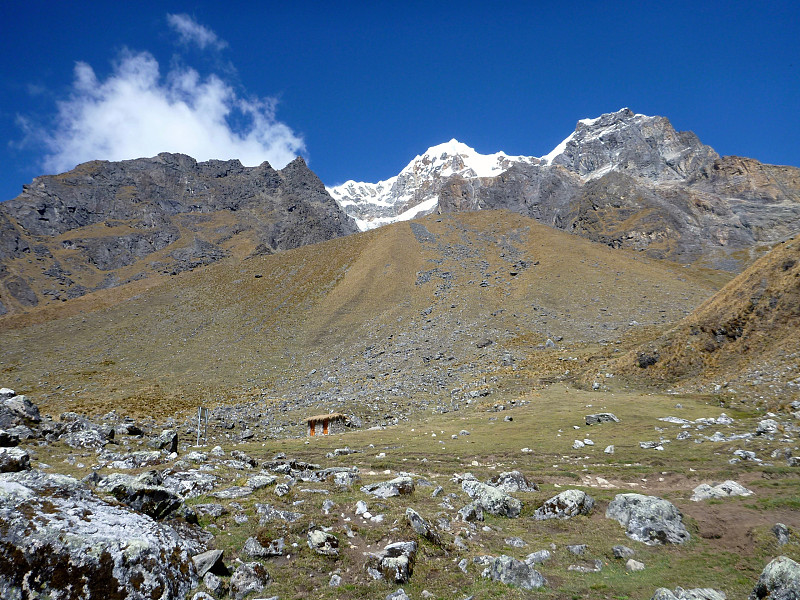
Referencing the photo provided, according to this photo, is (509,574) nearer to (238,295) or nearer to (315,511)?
(315,511)

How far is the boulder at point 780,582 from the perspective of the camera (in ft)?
31.3

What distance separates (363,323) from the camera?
3105 inches

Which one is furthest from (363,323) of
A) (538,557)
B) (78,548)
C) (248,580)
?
(78,548)

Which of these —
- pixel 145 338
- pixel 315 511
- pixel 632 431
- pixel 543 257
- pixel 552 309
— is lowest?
pixel 632 431

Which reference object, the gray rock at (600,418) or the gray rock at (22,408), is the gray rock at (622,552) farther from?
the gray rock at (22,408)

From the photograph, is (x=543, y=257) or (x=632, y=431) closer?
(x=632, y=431)

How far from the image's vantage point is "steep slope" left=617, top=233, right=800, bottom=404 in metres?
32.2

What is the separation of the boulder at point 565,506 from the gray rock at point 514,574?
17.6 ft

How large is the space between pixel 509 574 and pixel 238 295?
96082mm

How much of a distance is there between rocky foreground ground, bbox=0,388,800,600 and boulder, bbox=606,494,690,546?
0.18ft

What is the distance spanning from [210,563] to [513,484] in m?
14.5

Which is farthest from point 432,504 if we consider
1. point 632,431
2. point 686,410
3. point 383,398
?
point 383,398

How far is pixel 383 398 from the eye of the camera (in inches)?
1886

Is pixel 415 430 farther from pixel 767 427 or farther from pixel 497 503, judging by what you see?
pixel 767 427
